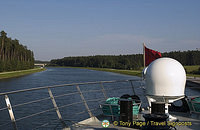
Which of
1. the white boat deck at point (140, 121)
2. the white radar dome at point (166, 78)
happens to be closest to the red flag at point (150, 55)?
the white radar dome at point (166, 78)

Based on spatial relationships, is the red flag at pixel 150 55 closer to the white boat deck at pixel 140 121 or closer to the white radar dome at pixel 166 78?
the white radar dome at pixel 166 78

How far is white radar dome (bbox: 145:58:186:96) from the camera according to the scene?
29.4 ft

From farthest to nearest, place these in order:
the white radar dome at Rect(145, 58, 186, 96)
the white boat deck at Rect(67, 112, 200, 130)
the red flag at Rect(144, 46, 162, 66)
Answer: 1. the red flag at Rect(144, 46, 162, 66)
2. the white radar dome at Rect(145, 58, 186, 96)
3. the white boat deck at Rect(67, 112, 200, 130)

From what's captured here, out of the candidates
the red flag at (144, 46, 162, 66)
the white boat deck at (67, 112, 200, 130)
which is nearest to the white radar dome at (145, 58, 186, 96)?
the white boat deck at (67, 112, 200, 130)

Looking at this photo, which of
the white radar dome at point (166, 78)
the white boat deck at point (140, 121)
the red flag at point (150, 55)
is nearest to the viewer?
the white boat deck at point (140, 121)

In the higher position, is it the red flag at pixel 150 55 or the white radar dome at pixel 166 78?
the red flag at pixel 150 55

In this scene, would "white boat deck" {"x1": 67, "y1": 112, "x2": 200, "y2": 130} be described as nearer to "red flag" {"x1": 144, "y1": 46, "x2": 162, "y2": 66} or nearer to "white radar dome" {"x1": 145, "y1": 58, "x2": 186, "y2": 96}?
"white radar dome" {"x1": 145, "y1": 58, "x2": 186, "y2": 96}

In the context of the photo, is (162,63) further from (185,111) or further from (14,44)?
(14,44)

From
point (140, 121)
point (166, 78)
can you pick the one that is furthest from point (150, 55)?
point (140, 121)

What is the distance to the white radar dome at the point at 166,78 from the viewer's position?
8.95 metres

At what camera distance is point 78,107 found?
937 inches

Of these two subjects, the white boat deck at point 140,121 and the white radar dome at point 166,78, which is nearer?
the white boat deck at point 140,121

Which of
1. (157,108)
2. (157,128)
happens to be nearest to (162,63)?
(157,108)

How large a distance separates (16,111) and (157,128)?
19610mm
